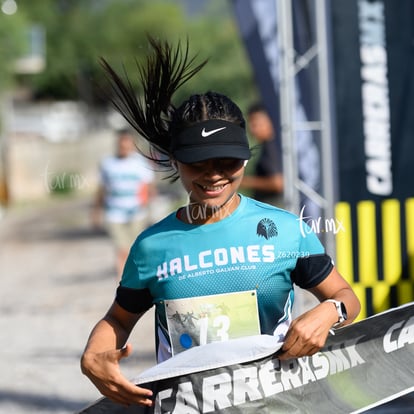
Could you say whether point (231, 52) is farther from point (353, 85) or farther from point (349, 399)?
point (349, 399)

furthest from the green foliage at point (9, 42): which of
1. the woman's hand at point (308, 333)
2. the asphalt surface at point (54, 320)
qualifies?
the woman's hand at point (308, 333)

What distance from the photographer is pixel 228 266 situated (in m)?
2.91

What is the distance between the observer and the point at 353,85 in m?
7.36

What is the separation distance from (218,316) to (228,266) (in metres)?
0.15

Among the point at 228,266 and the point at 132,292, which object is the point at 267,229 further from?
the point at 132,292

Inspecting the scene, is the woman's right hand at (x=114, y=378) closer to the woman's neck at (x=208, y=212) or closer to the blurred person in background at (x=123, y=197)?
the woman's neck at (x=208, y=212)

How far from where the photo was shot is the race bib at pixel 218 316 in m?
2.91

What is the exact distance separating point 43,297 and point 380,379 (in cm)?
1004

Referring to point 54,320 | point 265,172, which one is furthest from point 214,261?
point 54,320

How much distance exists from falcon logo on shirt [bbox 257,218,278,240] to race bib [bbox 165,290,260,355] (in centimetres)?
17

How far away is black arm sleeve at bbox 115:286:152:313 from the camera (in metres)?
3.03

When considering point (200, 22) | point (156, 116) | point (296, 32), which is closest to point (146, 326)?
point (296, 32)

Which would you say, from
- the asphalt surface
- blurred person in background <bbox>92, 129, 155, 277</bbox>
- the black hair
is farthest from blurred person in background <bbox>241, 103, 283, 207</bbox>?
the black hair

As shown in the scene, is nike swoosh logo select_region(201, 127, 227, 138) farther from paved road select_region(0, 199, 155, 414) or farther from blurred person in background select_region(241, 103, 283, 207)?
blurred person in background select_region(241, 103, 283, 207)
